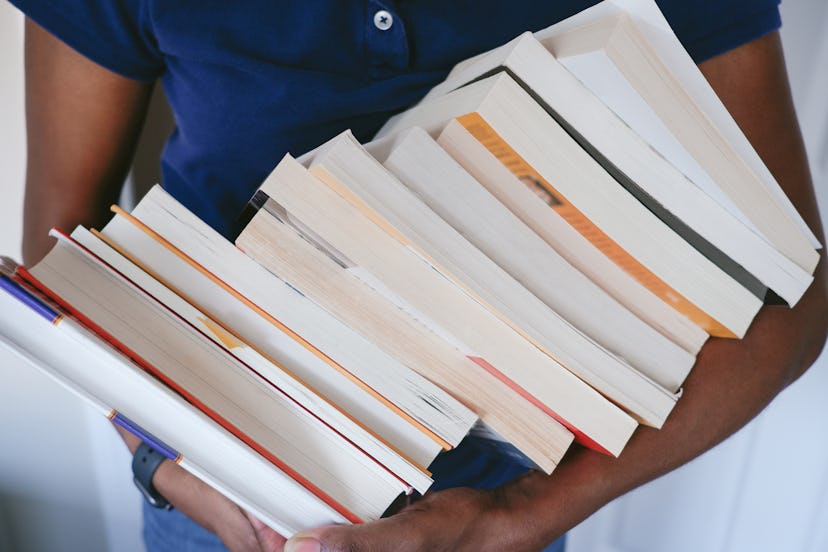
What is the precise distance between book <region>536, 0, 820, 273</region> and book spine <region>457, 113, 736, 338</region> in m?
0.07

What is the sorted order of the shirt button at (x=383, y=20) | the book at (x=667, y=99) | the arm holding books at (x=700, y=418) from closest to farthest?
the book at (x=667, y=99)
the arm holding books at (x=700, y=418)
the shirt button at (x=383, y=20)

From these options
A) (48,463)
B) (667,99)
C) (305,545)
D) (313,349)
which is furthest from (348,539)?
(48,463)

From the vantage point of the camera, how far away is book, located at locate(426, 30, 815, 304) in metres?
0.51

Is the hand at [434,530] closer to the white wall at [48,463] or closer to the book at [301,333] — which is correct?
the book at [301,333]

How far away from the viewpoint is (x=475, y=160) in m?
0.54

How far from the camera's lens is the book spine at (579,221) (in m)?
0.52

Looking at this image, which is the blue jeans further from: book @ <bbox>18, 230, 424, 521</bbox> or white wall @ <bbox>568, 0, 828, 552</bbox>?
white wall @ <bbox>568, 0, 828, 552</bbox>

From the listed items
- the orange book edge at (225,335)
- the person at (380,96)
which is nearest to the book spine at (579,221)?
the person at (380,96)

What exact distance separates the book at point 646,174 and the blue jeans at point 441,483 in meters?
0.36

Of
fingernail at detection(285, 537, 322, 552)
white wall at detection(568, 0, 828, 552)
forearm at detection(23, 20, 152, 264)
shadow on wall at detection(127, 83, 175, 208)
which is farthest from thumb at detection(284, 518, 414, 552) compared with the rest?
white wall at detection(568, 0, 828, 552)

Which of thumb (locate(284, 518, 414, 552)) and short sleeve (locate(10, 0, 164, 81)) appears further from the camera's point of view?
short sleeve (locate(10, 0, 164, 81))

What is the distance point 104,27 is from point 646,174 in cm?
59

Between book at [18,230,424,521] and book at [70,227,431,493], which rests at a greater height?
book at [70,227,431,493]

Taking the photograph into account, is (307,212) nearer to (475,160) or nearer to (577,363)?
(475,160)
